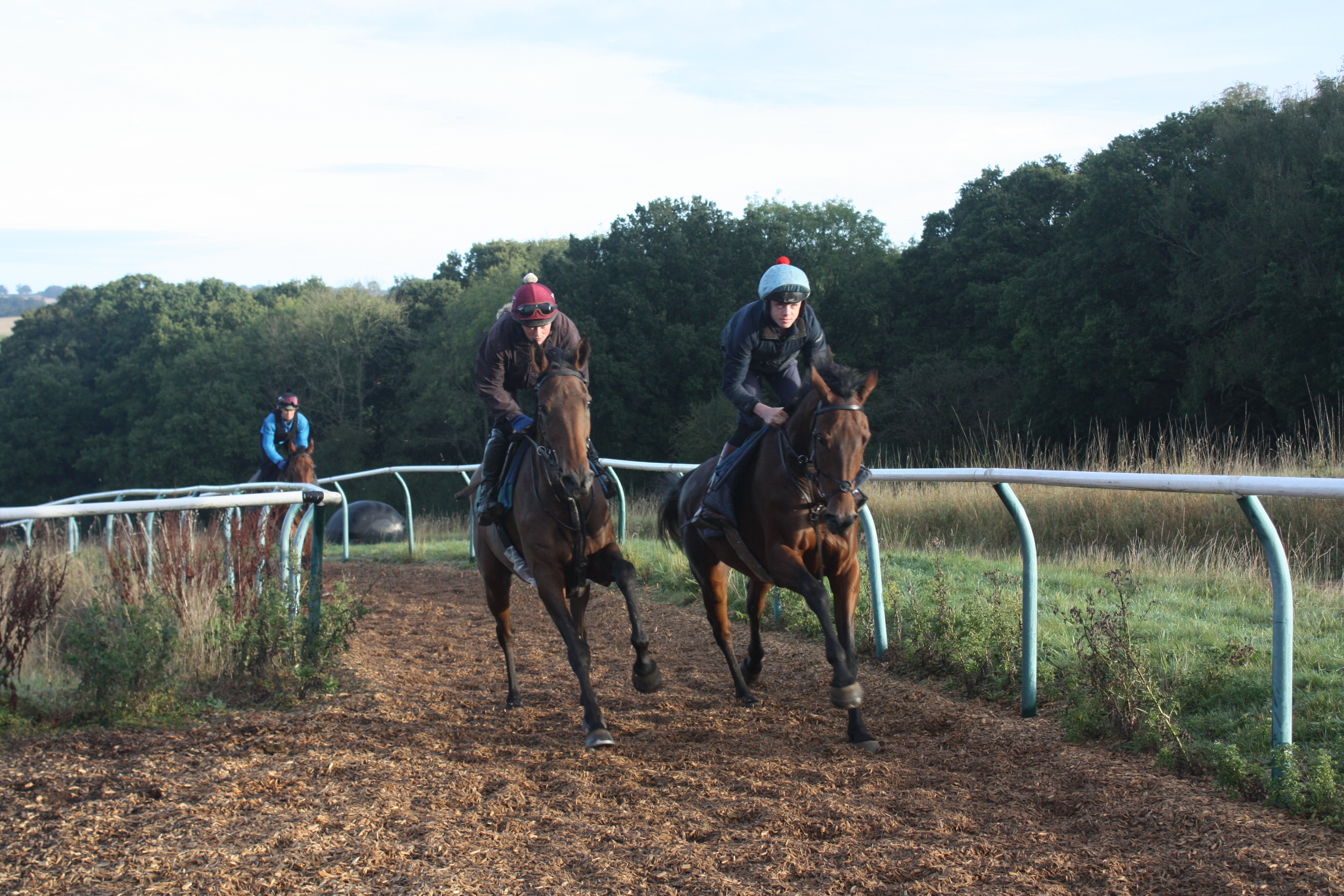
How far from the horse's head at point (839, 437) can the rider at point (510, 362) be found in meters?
1.64

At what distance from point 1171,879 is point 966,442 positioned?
2692 centimetres

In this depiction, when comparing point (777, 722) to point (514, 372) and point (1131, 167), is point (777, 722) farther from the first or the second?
point (1131, 167)

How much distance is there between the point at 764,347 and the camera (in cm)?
576

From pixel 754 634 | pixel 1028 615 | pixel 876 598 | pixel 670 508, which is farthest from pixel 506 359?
pixel 1028 615

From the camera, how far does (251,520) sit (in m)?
6.61

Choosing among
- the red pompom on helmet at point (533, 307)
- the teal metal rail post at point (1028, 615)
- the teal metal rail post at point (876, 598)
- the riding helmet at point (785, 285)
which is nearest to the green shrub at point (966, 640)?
the teal metal rail post at point (876, 598)

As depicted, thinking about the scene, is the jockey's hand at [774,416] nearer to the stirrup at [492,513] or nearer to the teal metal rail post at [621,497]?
the stirrup at [492,513]

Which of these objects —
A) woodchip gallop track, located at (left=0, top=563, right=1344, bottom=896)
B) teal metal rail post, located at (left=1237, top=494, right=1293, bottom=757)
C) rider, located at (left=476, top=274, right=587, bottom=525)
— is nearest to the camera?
woodchip gallop track, located at (left=0, top=563, right=1344, bottom=896)

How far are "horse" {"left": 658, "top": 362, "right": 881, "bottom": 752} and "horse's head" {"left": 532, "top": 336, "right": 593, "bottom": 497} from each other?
0.93 meters

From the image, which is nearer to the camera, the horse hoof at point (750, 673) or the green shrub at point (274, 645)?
the green shrub at point (274, 645)

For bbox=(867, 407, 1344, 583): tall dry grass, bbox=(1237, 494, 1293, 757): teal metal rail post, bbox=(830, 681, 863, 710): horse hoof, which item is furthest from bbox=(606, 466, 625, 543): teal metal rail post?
bbox=(1237, 494, 1293, 757): teal metal rail post

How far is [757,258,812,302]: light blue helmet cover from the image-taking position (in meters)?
5.51

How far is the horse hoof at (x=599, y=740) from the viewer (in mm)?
4723

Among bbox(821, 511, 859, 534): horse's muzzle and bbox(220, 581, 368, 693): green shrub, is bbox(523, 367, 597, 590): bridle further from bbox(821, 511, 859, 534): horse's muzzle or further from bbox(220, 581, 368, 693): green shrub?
bbox(220, 581, 368, 693): green shrub
